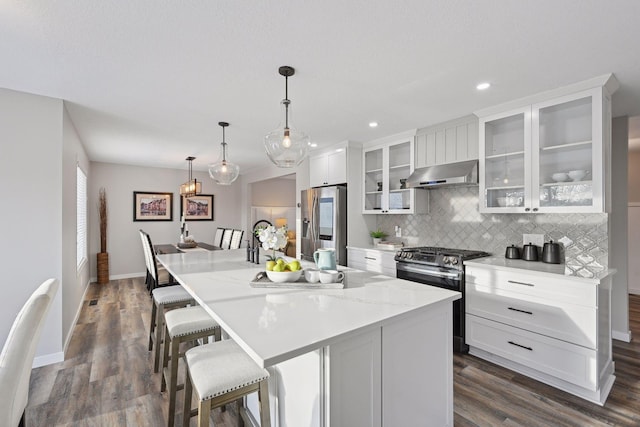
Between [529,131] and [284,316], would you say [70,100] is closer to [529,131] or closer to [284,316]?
[284,316]

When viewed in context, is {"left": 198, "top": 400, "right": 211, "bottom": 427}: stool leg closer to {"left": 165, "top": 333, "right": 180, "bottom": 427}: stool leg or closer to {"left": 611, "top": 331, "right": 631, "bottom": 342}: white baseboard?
{"left": 165, "top": 333, "right": 180, "bottom": 427}: stool leg

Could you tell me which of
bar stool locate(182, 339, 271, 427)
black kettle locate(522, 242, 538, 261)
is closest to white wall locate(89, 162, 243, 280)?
bar stool locate(182, 339, 271, 427)

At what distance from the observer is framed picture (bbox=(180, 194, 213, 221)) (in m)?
7.22

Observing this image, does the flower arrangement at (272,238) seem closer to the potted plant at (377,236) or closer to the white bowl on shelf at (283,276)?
the white bowl on shelf at (283,276)

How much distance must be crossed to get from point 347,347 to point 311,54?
1.76 metres

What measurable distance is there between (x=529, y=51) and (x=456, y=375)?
2.41m

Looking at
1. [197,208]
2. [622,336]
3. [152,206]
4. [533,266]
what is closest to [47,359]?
[533,266]

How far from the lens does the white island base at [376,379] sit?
4.16 feet

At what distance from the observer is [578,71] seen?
7.43 ft

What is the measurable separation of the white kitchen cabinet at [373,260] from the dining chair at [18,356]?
3.05 meters

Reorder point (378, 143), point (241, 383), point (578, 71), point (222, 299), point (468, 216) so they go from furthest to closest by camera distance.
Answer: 1. point (378, 143)
2. point (468, 216)
3. point (578, 71)
4. point (222, 299)
5. point (241, 383)

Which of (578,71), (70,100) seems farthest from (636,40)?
(70,100)

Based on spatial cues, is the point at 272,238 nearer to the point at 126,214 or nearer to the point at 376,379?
the point at 376,379

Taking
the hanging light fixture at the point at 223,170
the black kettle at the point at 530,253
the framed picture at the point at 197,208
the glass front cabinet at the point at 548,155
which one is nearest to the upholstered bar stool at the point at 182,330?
the hanging light fixture at the point at 223,170
